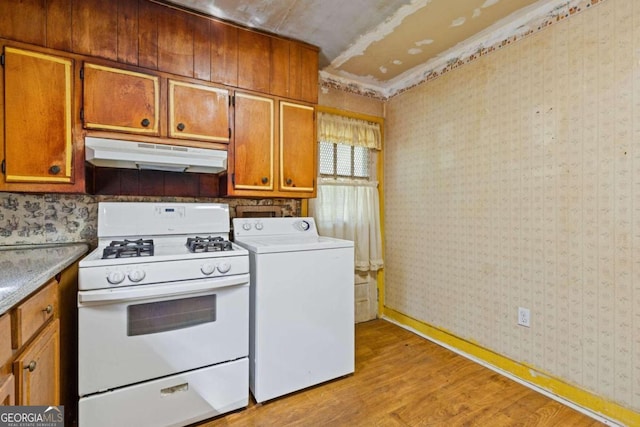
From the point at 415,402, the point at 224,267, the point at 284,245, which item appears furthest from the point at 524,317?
the point at 224,267

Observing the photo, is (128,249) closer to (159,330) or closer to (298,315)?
(159,330)

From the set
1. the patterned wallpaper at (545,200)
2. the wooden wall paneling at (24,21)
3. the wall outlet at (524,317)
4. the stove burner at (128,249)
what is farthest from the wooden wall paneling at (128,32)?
the wall outlet at (524,317)

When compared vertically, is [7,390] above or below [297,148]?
below

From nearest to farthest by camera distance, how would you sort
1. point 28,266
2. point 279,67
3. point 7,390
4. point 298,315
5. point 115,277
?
1. point 7,390
2. point 28,266
3. point 115,277
4. point 298,315
5. point 279,67

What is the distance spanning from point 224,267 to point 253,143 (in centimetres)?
91

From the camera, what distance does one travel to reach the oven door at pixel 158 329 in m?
1.37

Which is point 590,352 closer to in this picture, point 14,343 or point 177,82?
point 14,343

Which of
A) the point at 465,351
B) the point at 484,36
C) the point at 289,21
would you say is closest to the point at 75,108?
the point at 289,21

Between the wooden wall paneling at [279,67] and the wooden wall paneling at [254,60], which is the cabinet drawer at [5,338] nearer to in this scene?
the wooden wall paneling at [254,60]

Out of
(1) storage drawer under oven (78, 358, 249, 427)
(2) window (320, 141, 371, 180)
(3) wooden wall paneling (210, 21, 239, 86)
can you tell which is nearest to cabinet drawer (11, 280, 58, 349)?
(1) storage drawer under oven (78, 358, 249, 427)

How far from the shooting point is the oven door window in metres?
1.44

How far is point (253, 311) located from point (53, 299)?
0.91 metres

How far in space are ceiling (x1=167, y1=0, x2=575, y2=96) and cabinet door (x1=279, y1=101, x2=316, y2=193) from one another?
20.7 inches

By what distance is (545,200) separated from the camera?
186 cm
